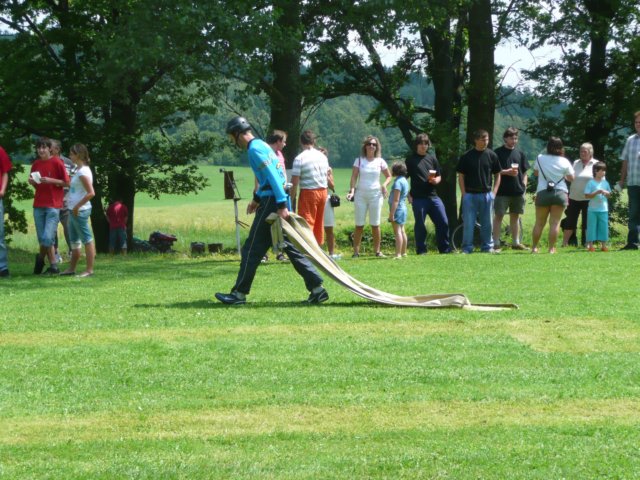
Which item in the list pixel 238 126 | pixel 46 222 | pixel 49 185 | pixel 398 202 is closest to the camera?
pixel 238 126

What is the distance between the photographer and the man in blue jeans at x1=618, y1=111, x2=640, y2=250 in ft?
60.5

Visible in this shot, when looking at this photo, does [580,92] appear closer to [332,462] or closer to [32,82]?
[32,82]

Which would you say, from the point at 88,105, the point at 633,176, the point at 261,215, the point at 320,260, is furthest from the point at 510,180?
the point at 88,105

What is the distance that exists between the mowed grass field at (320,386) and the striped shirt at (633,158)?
230 inches

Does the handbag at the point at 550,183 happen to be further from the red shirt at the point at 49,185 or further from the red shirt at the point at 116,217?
the red shirt at the point at 116,217

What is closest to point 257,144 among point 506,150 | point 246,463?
point 246,463

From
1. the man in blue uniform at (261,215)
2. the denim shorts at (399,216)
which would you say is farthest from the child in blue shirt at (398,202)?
the man in blue uniform at (261,215)

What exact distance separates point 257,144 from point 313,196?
5.32 meters

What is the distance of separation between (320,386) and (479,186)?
11.7 metres

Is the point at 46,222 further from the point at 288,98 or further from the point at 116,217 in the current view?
the point at 116,217

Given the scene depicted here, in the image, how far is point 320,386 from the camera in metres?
7.36

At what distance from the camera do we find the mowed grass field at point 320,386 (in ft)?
18.5

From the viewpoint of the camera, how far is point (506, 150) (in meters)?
19.2

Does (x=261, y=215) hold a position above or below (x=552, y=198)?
below
